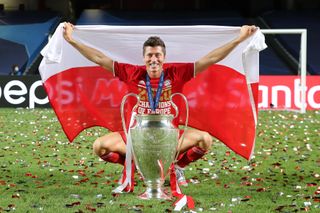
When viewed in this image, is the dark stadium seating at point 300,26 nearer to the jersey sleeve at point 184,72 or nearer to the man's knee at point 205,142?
the man's knee at point 205,142

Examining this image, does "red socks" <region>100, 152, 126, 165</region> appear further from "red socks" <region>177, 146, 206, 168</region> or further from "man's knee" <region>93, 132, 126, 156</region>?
"red socks" <region>177, 146, 206, 168</region>

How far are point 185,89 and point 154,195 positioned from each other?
80.3 inches

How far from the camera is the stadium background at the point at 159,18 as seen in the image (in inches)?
1158

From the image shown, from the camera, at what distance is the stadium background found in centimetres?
2942

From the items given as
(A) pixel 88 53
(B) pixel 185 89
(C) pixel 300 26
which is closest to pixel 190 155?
(B) pixel 185 89

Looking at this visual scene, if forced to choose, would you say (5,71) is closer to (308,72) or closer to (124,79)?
(308,72)

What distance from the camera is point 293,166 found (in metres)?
→ 9.51

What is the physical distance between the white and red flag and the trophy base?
1.59m

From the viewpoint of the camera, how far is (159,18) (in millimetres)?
33031

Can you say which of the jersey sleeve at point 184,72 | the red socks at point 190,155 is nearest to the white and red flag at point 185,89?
the red socks at point 190,155

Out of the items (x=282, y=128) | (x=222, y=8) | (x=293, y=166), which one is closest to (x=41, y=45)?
(x=222, y=8)

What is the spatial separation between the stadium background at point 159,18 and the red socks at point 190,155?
20.3 metres

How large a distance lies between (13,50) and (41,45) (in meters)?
1.15

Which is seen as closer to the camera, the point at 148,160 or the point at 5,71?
the point at 148,160
